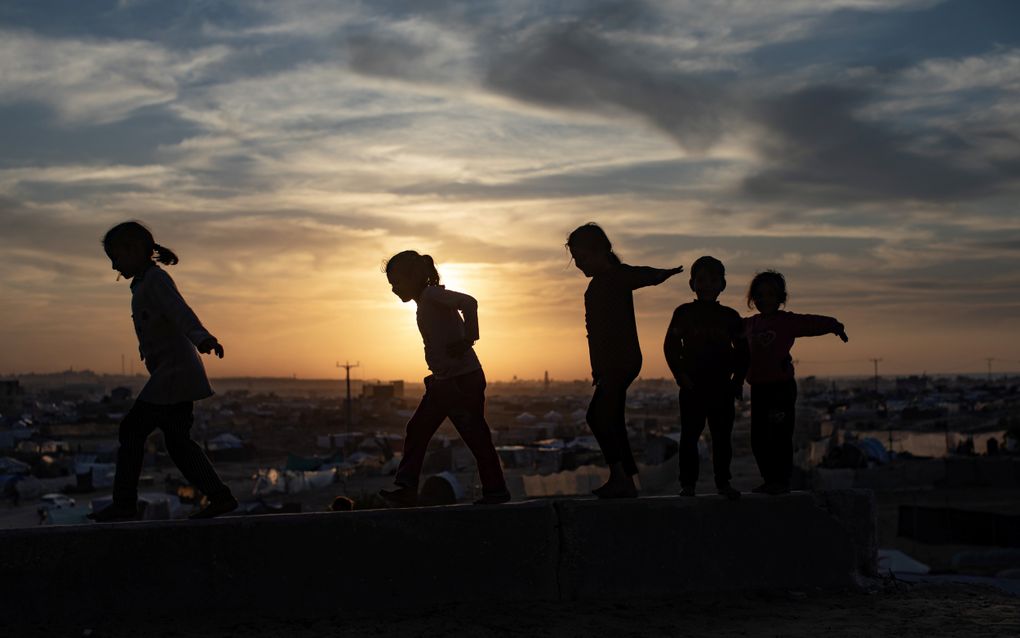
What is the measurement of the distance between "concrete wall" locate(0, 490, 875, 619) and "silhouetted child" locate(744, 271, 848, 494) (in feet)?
1.00

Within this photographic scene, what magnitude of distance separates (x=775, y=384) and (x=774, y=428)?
0.28 meters

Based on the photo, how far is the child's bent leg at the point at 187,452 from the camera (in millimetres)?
5188

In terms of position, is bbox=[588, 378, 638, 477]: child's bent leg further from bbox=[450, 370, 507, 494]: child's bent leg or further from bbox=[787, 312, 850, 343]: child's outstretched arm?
bbox=[787, 312, 850, 343]: child's outstretched arm

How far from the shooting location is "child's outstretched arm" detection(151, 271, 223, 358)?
16.6ft

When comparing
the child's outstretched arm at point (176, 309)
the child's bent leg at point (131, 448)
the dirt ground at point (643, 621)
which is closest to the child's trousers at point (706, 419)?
the dirt ground at point (643, 621)

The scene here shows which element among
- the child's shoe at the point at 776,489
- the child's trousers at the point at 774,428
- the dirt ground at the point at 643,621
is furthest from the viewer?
the child's trousers at the point at 774,428

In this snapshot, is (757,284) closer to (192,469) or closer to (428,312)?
(428,312)

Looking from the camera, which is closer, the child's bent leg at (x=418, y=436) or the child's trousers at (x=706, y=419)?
the child's bent leg at (x=418, y=436)

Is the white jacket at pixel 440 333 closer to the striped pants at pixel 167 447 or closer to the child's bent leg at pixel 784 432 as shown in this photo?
the striped pants at pixel 167 447

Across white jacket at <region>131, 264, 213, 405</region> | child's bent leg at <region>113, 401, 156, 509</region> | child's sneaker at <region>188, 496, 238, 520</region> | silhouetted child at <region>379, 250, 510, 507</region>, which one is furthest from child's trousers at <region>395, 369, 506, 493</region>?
child's bent leg at <region>113, 401, 156, 509</region>

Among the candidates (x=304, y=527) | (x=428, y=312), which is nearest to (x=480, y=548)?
(x=304, y=527)

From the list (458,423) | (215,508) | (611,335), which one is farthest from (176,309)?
(611,335)

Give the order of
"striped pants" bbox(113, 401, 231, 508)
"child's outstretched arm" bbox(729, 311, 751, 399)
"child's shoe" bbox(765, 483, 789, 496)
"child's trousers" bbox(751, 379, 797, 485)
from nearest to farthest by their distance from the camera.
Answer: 1. "striped pants" bbox(113, 401, 231, 508)
2. "child's outstretched arm" bbox(729, 311, 751, 399)
3. "child's shoe" bbox(765, 483, 789, 496)
4. "child's trousers" bbox(751, 379, 797, 485)

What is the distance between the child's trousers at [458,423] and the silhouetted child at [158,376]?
1.07 metres
